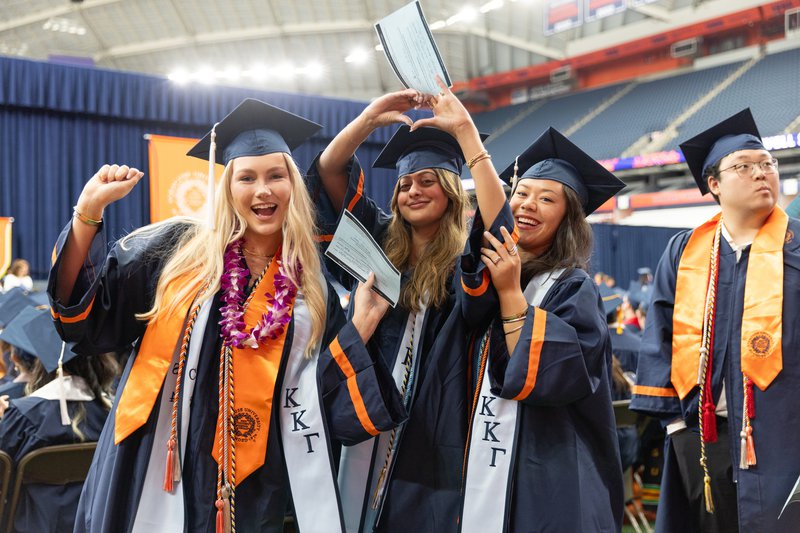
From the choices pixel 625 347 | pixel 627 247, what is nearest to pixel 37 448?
pixel 625 347

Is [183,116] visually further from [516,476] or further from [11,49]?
[11,49]

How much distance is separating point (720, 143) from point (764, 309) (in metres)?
0.63

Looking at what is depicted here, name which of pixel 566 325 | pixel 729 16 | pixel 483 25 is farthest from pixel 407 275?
pixel 483 25

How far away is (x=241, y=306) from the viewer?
6.05 feet

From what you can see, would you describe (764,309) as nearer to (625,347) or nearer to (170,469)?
(170,469)

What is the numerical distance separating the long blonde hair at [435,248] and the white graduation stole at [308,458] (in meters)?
0.40

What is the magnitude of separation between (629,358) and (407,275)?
10.5 feet

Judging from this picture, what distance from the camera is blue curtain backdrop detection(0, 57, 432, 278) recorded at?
6879 mm

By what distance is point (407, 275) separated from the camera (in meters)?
2.12

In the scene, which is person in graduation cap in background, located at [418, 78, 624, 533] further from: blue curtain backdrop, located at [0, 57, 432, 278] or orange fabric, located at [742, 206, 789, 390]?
blue curtain backdrop, located at [0, 57, 432, 278]

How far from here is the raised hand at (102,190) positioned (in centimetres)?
166

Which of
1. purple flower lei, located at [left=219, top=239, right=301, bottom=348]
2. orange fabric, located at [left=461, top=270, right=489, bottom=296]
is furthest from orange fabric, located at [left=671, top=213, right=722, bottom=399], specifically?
purple flower lei, located at [left=219, top=239, right=301, bottom=348]

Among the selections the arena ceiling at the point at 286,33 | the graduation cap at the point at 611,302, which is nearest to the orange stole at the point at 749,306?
the graduation cap at the point at 611,302

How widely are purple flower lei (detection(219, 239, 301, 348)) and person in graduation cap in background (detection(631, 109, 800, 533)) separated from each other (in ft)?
4.43
